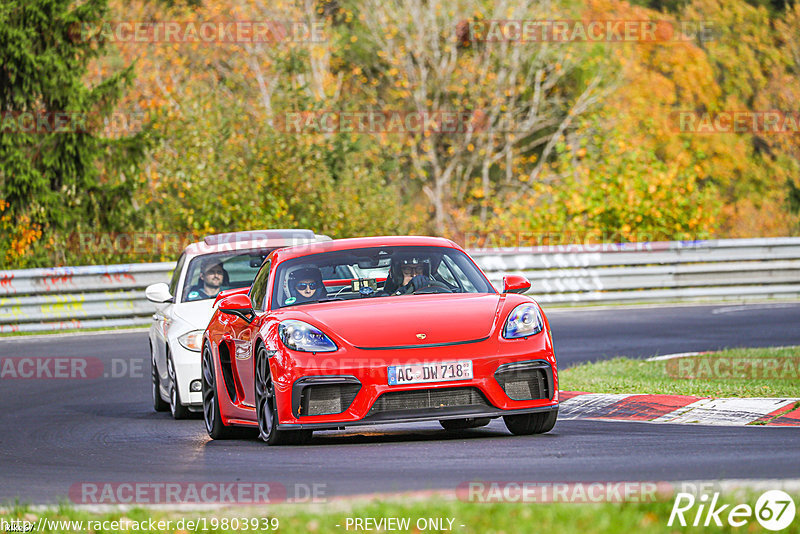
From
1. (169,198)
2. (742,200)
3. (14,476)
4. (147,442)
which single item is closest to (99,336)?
(169,198)

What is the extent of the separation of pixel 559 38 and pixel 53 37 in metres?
19.4

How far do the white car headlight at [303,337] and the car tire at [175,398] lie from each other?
11.7ft

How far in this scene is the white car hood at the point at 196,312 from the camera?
12.4 m

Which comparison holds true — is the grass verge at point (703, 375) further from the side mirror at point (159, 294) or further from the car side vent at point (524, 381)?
the side mirror at point (159, 294)

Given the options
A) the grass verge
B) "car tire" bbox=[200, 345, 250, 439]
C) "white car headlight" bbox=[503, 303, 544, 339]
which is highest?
"white car headlight" bbox=[503, 303, 544, 339]

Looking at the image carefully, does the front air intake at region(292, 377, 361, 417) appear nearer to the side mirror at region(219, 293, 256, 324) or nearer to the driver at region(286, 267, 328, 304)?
the driver at region(286, 267, 328, 304)

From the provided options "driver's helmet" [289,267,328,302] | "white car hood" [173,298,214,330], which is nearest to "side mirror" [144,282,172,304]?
"white car hood" [173,298,214,330]

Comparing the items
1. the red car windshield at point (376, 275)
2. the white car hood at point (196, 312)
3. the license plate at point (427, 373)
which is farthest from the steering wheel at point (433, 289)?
the white car hood at point (196, 312)

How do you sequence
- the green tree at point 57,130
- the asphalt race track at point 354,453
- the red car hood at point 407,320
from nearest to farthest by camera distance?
the asphalt race track at point 354,453 → the red car hood at point 407,320 → the green tree at point 57,130

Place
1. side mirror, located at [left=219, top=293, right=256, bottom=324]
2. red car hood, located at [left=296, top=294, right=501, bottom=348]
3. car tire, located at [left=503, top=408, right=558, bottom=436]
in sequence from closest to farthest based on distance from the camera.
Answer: red car hood, located at [left=296, top=294, right=501, bottom=348], car tire, located at [left=503, top=408, right=558, bottom=436], side mirror, located at [left=219, top=293, right=256, bottom=324]

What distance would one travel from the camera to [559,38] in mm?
42969

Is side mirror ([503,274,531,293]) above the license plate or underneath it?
above

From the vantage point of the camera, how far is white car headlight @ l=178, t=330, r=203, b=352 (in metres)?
12.3

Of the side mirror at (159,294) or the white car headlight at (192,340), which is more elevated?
the side mirror at (159,294)
